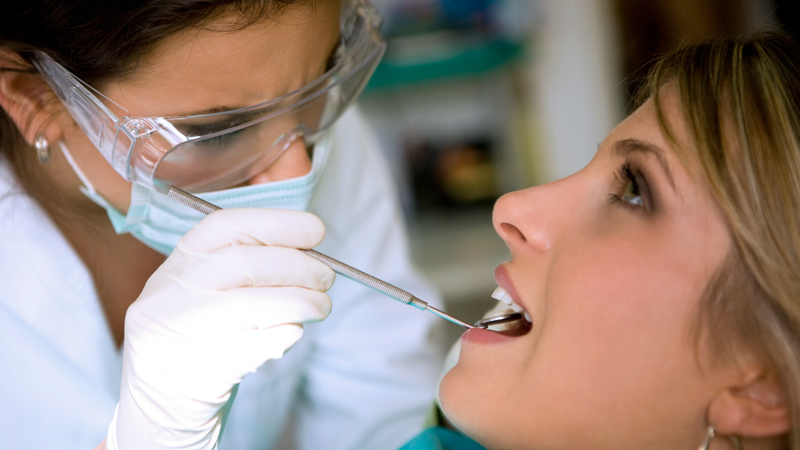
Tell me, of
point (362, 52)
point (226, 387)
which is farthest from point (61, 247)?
point (362, 52)

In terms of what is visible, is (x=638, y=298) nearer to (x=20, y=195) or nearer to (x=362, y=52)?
(x=362, y=52)

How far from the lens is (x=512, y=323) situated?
0.98 m

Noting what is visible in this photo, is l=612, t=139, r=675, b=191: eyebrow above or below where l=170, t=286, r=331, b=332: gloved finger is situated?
above

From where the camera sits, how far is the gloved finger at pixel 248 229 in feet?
2.61

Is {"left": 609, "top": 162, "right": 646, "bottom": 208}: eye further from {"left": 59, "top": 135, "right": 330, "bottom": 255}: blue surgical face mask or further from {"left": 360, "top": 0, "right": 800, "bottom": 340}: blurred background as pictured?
{"left": 360, "top": 0, "right": 800, "bottom": 340}: blurred background

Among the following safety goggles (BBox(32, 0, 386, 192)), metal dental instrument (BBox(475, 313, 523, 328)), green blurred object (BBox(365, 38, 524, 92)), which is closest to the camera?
safety goggles (BBox(32, 0, 386, 192))

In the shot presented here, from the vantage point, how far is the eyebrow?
77 centimetres

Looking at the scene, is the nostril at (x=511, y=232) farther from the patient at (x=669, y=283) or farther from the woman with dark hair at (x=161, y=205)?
the woman with dark hair at (x=161, y=205)

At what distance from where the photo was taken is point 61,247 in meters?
0.98

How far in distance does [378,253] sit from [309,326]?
23cm

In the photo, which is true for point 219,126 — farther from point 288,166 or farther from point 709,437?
point 709,437

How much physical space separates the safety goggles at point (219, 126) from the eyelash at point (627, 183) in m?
0.48

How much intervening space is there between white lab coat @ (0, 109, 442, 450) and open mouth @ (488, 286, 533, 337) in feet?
1.31

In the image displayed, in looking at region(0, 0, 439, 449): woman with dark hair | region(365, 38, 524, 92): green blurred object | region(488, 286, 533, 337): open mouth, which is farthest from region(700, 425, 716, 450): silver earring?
region(365, 38, 524, 92): green blurred object
